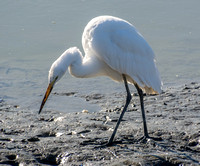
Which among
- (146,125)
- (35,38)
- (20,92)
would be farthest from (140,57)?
(35,38)

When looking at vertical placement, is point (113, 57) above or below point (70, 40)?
above

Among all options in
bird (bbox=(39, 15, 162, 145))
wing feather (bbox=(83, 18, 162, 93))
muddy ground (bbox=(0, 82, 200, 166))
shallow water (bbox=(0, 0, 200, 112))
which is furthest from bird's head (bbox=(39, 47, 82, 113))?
shallow water (bbox=(0, 0, 200, 112))

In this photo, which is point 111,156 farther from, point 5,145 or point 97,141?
point 5,145

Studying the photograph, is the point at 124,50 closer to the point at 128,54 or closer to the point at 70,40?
the point at 128,54

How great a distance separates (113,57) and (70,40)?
453 centimetres

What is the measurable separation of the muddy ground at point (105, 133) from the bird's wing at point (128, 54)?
0.73 metres

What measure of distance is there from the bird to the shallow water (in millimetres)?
1419

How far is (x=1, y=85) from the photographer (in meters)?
7.91

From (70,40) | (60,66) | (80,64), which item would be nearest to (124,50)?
(80,64)

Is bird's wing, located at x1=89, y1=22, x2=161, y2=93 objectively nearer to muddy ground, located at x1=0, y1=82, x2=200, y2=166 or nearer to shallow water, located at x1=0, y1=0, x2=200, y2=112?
muddy ground, located at x1=0, y1=82, x2=200, y2=166

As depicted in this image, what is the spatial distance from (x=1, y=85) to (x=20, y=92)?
53cm

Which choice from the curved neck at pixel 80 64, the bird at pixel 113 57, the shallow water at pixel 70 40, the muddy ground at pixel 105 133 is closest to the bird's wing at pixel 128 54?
the bird at pixel 113 57

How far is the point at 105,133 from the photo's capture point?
224 inches

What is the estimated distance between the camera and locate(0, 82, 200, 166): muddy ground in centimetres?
470
